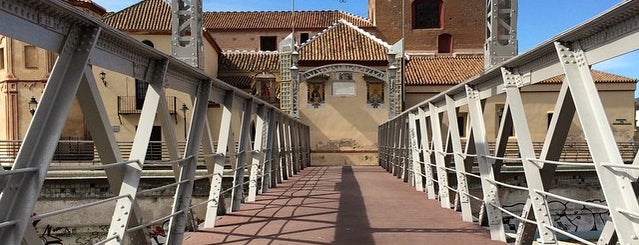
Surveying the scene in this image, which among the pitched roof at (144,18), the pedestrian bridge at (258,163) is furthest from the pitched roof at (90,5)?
the pedestrian bridge at (258,163)

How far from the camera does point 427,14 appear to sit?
3609 cm

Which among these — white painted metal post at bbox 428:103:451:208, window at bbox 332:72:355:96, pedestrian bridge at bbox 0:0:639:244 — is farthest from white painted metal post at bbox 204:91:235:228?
window at bbox 332:72:355:96

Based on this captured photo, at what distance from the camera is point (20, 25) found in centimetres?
224

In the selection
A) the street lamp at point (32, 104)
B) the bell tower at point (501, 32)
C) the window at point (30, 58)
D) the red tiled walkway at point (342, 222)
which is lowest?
the red tiled walkway at point (342, 222)

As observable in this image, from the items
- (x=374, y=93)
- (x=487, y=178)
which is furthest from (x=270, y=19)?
(x=487, y=178)

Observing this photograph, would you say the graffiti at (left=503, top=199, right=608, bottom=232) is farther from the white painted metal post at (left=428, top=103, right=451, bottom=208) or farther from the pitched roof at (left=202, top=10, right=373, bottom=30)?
the pitched roof at (left=202, top=10, right=373, bottom=30)

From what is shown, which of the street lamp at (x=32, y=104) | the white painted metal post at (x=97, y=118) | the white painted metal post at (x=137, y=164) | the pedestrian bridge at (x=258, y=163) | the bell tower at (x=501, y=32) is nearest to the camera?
the pedestrian bridge at (x=258, y=163)

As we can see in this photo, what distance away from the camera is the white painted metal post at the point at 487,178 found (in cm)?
491

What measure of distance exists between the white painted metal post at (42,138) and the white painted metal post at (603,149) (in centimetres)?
234

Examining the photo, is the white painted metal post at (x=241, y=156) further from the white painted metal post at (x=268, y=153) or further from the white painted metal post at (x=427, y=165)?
the white painted metal post at (x=427, y=165)

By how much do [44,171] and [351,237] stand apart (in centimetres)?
333

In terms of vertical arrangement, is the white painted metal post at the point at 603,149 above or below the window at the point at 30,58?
below

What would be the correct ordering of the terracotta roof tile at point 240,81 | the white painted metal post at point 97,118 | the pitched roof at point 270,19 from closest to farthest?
the white painted metal post at point 97,118 → the terracotta roof tile at point 240,81 → the pitched roof at point 270,19

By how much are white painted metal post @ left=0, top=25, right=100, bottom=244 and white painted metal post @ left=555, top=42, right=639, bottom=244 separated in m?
2.34
